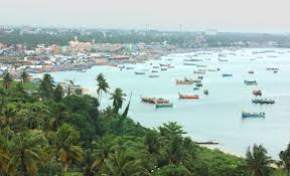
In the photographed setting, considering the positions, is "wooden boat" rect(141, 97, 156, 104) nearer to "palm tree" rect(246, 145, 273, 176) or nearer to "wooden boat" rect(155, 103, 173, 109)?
"wooden boat" rect(155, 103, 173, 109)

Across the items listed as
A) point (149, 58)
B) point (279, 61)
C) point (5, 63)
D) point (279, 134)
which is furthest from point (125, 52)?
point (279, 134)

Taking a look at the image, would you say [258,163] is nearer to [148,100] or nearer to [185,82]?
[148,100]

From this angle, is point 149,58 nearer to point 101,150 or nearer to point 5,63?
point 5,63

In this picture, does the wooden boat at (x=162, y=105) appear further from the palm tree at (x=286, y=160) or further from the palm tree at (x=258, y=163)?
the palm tree at (x=258, y=163)

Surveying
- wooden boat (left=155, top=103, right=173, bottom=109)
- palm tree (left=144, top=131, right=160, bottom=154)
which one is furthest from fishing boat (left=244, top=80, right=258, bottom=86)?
palm tree (left=144, top=131, right=160, bottom=154)

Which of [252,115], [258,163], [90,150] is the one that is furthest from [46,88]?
[258,163]

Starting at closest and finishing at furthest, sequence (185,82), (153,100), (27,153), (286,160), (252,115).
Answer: (27,153)
(286,160)
(252,115)
(153,100)
(185,82)
